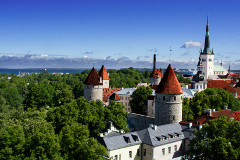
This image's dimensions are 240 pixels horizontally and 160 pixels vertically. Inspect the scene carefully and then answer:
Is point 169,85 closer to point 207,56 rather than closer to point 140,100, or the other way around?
point 140,100

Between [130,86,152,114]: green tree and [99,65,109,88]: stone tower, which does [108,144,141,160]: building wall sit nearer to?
[130,86,152,114]: green tree

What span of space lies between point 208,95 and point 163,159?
854 inches

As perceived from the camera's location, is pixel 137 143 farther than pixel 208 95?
No

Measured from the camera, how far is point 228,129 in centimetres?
2502

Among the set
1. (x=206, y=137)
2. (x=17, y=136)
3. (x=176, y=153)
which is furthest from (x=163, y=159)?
(x=17, y=136)

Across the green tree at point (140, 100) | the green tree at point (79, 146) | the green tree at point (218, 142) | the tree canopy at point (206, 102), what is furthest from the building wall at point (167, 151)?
the green tree at point (140, 100)

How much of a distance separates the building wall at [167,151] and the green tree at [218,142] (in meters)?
5.28

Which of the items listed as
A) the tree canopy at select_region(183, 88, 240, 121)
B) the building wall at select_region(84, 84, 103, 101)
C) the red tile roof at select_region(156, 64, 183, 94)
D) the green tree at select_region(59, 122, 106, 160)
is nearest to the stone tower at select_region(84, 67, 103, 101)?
the building wall at select_region(84, 84, 103, 101)

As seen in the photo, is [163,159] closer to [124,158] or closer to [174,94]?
[124,158]

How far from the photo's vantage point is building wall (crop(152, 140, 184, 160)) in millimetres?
30953

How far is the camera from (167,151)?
32156 mm

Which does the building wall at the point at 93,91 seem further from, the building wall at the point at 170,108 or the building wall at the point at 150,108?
the building wall at the point at 170,108

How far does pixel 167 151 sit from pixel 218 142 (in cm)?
981

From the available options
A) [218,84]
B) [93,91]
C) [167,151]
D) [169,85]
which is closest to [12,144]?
[167,151]
